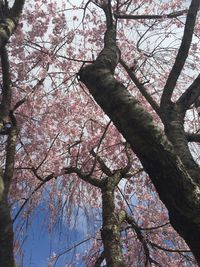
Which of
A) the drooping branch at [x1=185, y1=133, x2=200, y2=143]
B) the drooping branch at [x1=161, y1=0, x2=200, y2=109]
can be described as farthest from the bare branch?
the drooping branch at [x1=161, y1=0, x2=200, y2=109]

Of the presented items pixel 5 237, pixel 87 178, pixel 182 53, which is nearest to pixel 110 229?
pixel 87 178

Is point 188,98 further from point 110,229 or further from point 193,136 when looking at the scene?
point 110,229

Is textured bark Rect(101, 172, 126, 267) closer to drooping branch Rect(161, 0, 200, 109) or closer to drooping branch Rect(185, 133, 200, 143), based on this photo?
drooping branch Rect(185, 133, 200, 143)

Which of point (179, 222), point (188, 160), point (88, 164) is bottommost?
point (179, 222)

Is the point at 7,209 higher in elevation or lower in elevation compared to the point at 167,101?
lower

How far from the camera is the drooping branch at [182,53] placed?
4.02 m

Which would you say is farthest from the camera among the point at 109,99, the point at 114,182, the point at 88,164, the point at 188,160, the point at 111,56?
the point at 88,164

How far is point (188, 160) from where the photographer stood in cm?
331

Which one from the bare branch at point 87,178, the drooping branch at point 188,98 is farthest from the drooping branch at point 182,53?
the bare branch at point 87,178

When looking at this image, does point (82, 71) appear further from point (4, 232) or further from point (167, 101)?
point (4, 232)

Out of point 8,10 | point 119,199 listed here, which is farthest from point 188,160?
point 119,199

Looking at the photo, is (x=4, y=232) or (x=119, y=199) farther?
(x=119, y=199)

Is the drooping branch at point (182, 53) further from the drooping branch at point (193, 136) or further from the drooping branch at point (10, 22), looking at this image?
the drooping branch at point (10, 22)

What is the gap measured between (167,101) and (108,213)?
151 cm
